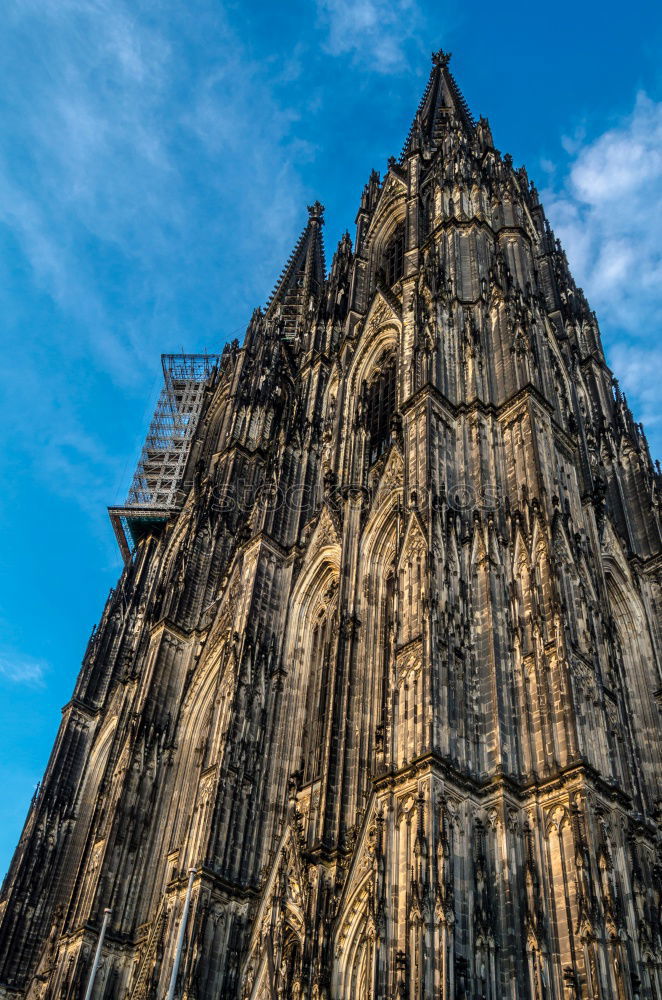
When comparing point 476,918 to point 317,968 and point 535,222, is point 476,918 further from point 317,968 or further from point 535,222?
point 535,222

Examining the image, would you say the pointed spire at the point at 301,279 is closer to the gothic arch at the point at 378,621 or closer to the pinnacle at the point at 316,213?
the pinnacle at the point at 316,213

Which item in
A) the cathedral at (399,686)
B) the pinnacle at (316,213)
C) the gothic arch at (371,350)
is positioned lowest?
the cathedral at (399,686)

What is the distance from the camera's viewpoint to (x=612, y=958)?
1308cm

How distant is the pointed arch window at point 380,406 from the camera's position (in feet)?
89.7

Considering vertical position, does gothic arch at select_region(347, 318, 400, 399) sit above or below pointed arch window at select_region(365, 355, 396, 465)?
above

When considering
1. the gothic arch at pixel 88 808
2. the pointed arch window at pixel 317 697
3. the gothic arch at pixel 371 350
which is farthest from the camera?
the gothic arch at pixel 371 350

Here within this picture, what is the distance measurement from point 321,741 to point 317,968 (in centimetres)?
650

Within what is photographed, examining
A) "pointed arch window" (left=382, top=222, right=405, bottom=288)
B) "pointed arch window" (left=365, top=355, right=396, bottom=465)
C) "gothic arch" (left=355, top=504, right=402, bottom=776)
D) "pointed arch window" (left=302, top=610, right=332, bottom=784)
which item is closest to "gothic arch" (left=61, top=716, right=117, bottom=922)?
"pointed arch window" (left=302, top=610, right=332, bottom=784)

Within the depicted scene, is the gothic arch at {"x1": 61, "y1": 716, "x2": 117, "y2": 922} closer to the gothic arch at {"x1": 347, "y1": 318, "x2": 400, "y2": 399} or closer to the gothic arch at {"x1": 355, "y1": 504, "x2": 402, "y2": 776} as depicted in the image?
the gothic arch at {"x1": 355, "y1": 504, "x2": 402, "y2": 776}

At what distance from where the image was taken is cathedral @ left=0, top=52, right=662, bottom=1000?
1448 centimetres

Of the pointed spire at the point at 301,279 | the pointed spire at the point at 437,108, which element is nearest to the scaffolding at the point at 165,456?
the pointed spire at the point at 301,279

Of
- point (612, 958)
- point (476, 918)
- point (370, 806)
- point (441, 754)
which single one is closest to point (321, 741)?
point (370, 806)

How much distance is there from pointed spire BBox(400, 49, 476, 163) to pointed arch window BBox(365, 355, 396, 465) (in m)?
13.3

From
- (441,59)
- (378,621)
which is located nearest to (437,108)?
(441,59)
